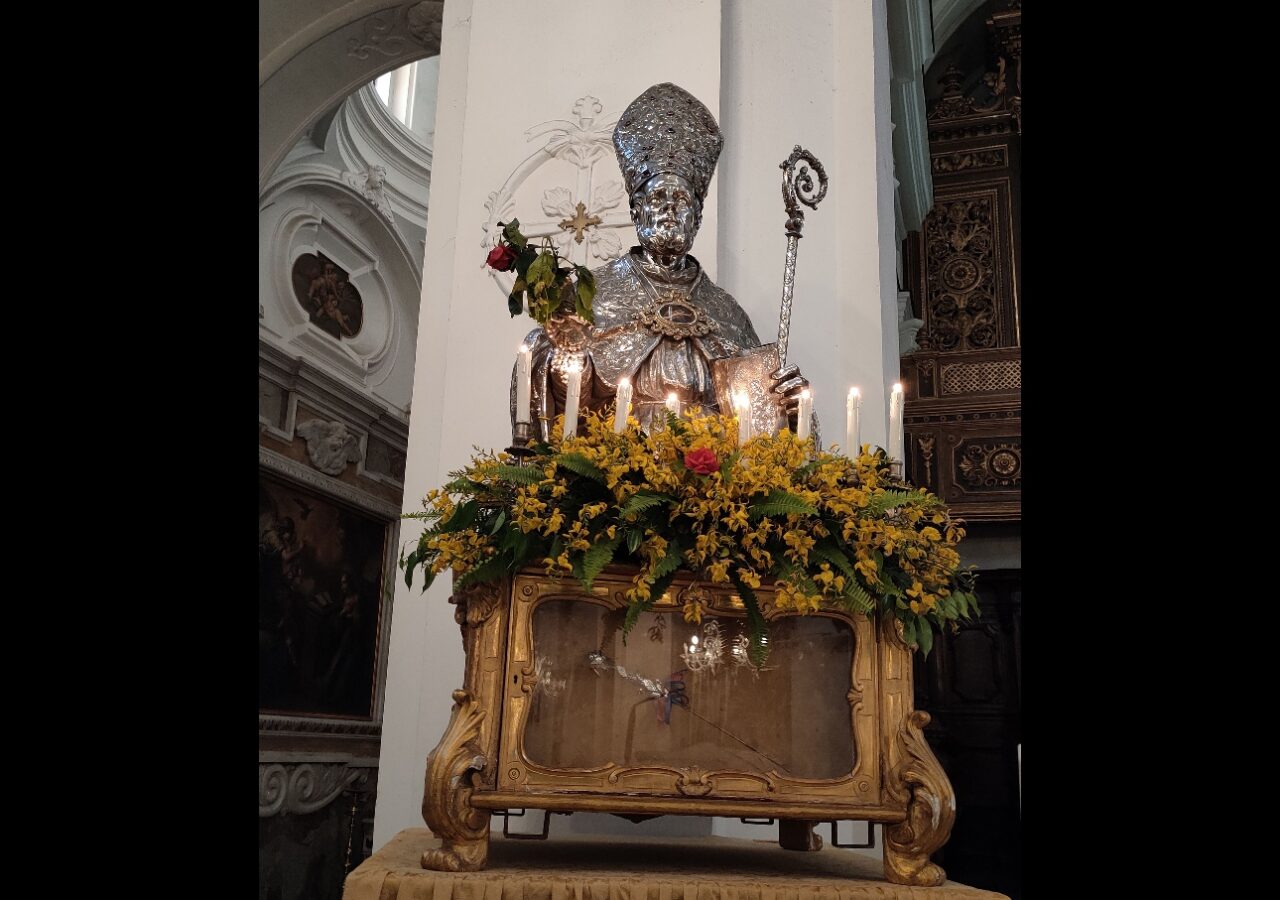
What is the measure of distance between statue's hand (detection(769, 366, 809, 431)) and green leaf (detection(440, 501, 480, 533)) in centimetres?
87

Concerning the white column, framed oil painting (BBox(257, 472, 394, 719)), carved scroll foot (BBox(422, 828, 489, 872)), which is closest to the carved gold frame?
carved scroll foot (BBox(422, 828, 489, 872))

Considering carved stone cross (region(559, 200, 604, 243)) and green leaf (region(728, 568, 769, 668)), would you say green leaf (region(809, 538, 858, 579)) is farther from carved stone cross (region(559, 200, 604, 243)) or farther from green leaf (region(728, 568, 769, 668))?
carved stone cross (region(559, 200, 604, 243))

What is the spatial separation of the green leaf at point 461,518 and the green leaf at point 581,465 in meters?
0.18

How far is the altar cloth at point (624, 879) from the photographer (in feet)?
5.75

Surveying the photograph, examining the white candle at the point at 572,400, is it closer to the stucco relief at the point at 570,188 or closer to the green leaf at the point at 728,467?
the green leaf at the point at 728,467

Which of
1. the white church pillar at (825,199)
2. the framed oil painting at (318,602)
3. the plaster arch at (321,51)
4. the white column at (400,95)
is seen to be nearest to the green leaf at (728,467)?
the white church pillar at (825,199)

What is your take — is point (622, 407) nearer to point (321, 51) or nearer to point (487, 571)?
point (487, 571)

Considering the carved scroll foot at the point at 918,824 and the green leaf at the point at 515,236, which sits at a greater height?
the green leaf at the point at 515,236

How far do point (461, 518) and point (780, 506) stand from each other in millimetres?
556

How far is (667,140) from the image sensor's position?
287cm

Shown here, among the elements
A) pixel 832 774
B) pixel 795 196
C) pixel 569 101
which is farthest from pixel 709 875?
pixel 569 101

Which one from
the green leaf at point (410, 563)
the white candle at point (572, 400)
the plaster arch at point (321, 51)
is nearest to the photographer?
the green leaf at point (410, 563)

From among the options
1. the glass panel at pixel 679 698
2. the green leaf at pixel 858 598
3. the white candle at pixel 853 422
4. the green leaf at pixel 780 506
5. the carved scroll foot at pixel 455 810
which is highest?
the white candle at pixel 853 422

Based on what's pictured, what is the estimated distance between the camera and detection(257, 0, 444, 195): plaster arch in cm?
605
